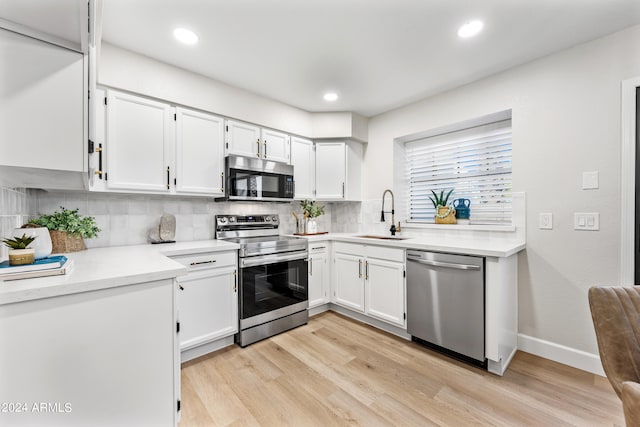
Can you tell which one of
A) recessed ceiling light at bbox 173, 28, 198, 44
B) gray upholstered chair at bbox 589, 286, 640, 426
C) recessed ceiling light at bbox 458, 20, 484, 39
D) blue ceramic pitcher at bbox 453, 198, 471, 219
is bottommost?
gray upholstered chair at bbox 589, 286, 640, 426

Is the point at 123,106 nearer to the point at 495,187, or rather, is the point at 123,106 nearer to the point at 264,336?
the point at 264,336

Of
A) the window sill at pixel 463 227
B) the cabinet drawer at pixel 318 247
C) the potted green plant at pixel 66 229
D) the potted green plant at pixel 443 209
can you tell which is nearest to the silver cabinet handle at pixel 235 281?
the cabinet drawer at pixel 318 247

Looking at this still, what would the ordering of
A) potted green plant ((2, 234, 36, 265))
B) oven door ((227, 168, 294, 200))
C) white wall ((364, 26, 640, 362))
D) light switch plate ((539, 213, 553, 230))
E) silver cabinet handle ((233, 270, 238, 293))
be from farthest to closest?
oven door ((227, 168, 294, 200)) → silver cabinet handle ((233, 270, 238, 293)) → light switch plate ((539, 213, 553, 230)) → white wall ((364, 26, 640, 362)) → potted green plant ((2, 234, 36, 265))

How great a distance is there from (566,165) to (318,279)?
247 cm

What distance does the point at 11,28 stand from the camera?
1.00m

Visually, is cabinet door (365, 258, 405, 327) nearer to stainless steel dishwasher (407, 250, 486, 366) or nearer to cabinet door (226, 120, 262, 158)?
stainless steel dishwasher (407, 250, 486, 366)

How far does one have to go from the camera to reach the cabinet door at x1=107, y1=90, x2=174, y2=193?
2.12m

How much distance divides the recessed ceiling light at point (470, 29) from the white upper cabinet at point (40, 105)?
2.23 metres

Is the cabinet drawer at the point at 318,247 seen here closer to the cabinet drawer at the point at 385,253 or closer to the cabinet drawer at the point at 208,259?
the cabinet drawer at the point at 385,253

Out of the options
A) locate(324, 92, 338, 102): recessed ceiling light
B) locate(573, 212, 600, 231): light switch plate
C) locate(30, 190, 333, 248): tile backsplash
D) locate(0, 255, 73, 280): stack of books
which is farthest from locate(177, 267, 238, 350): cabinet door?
locate(573, 212, 600, 231): light switch plate

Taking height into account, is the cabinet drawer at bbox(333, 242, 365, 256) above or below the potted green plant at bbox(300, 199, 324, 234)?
below

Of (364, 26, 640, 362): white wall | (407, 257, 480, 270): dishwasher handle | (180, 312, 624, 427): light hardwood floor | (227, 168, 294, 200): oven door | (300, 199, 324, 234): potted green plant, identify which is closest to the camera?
(180, 312, 624, 427): light hardwood floor

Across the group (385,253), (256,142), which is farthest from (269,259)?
(256,142)

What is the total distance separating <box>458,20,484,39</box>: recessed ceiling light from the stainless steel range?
7.27 ft
